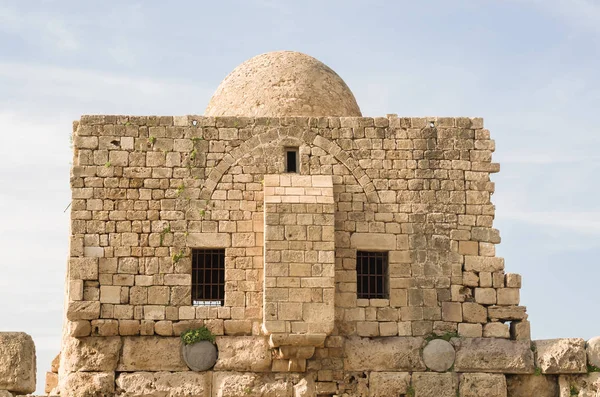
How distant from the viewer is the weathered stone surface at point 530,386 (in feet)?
58.5

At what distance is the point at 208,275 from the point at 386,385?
3253 millimetres

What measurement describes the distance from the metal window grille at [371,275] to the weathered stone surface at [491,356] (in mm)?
1429

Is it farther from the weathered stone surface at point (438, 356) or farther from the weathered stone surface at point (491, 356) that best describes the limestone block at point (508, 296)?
the weathered stone surface at point (438, 356)

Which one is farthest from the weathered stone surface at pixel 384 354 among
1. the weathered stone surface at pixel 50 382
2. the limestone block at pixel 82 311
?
the weathered stone surface at pixel 50 382

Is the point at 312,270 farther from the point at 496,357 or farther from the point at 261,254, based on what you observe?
the point at 496,357

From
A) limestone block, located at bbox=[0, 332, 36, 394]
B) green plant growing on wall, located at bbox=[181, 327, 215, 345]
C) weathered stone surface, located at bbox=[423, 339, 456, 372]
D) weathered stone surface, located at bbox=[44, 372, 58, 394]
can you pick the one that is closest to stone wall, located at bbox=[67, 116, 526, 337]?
green plant growing on wall, located at bbox=[181, 327, 215, 345]

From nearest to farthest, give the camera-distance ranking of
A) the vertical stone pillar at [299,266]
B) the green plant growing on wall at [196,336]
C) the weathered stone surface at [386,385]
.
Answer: the vertical stone pillar at [299,266]
the green plant growing on wall at [196,336]
the weathered stone surface at [386,385]

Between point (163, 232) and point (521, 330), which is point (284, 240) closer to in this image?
point (163, 232)

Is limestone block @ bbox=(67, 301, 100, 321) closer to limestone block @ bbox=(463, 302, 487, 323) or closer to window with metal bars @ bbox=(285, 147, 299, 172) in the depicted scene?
window with metal bars @ bbox=(285, 147, 299, 172)

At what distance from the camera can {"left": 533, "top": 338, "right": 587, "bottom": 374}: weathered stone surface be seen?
1778 cm

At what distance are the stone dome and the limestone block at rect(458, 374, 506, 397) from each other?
16.0ft

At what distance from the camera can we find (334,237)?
57.2ft

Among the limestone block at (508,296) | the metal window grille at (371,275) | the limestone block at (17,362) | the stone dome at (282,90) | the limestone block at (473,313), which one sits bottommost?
the limestone block at (17,362)

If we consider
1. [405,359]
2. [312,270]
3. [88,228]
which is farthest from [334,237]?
[88,228]
